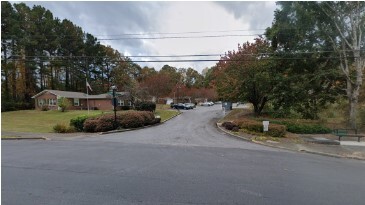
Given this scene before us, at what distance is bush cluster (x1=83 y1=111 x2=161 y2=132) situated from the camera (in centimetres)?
1980

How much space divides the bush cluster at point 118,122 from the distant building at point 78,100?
1686 cm

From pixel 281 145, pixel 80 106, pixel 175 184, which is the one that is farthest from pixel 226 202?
pixel 80 106

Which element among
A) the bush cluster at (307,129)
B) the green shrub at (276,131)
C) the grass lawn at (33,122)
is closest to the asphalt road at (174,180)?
the green shrub at (276,131)

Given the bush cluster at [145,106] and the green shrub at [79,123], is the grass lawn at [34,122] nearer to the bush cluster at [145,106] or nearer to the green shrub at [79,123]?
the green shrub at [79,123]

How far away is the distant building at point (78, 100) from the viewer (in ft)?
140

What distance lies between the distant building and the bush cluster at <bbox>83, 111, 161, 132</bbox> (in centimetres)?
1686

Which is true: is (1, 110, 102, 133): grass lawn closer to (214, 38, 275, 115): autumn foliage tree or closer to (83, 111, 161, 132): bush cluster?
(83, 111, 161, 132): bush cluster

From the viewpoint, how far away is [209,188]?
5.81m

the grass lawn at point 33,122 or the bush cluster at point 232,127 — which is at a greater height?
the grass lawn at point 33,122

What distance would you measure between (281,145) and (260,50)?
45.1 ft

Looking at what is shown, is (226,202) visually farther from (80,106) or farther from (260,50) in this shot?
(80,106)

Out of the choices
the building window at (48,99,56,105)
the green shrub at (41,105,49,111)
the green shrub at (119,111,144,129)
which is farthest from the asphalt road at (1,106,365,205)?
the building window at (48,99,56,105)

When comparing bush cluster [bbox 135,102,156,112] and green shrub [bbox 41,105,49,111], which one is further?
green shrub [bbox 41,105,49,111]

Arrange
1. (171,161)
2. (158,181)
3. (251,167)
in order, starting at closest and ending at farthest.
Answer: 1. (158,181)
2. (251,167)
3. (171,161)
